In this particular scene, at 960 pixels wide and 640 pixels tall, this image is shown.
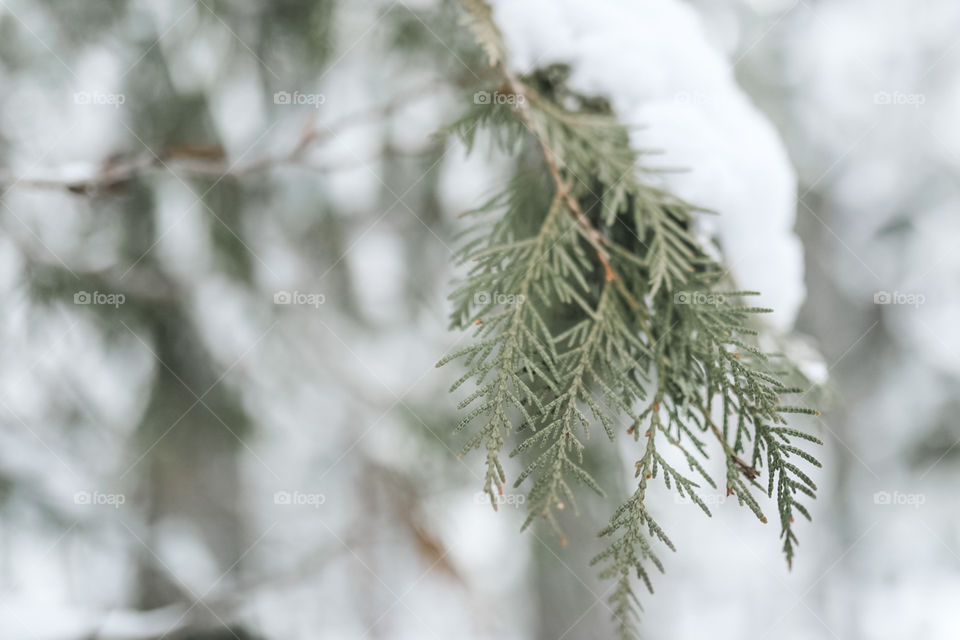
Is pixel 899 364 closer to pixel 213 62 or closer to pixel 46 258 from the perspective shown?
pixel 213 62

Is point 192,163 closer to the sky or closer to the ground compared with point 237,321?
closer to the sky

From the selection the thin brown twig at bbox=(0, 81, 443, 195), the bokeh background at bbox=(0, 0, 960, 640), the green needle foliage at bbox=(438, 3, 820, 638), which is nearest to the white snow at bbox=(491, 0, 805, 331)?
the green needle foliage at bbox=(438, 3, 820, 638)

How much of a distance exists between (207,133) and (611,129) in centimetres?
144

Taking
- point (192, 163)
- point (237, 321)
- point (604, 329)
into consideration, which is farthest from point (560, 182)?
point (237, 321)

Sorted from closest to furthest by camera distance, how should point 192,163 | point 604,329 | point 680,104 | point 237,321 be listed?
point 604,329, point 680,104, point 192,163, point 237,321

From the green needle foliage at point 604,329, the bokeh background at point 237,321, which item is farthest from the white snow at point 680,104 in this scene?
the bokeh background at point 237,321

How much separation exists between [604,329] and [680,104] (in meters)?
0.43

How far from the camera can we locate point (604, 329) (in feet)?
2.31

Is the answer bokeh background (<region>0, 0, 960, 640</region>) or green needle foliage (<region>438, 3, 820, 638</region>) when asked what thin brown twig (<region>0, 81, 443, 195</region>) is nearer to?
bokeh background (<region>0, 0, 960, 640</region>)

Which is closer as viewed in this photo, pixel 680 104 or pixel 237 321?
pixel 680 104

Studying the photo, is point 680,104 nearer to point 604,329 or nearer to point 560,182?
point 560,182

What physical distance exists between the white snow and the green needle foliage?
0.04 metres

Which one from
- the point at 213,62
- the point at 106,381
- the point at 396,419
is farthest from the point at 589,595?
the point at 213,62

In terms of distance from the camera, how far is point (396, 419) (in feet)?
5.81
